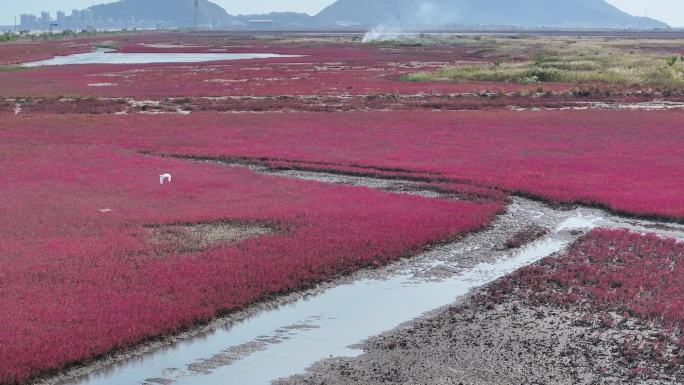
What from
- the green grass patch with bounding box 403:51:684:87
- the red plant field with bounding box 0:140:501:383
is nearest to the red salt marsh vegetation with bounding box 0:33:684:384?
the red plant field with bounding box 0:140:501:383

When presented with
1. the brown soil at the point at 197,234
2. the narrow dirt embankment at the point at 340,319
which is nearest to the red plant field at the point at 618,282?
the narrow dirt embankment at the point at 340,319

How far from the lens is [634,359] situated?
15609 mm

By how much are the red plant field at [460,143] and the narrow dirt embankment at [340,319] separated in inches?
202

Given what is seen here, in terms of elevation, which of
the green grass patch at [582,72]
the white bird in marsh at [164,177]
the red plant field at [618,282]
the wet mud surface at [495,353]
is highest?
the green grass patch at [582,72]

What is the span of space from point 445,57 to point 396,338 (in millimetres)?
115360

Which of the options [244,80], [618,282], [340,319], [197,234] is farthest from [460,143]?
[244,80]

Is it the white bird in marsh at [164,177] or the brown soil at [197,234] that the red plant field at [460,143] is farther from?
the brown soil at [197,234]

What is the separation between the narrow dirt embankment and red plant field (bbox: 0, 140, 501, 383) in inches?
18.8

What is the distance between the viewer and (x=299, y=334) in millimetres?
17266

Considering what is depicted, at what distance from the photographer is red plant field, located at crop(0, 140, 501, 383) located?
55.0ft

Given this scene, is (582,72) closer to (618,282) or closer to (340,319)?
(618,282)

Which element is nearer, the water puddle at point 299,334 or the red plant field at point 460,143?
the water puddle at point 299,334

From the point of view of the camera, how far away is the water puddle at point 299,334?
597 inches

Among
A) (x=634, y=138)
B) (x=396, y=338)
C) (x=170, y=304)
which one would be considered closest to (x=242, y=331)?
(x=170, y=304)
